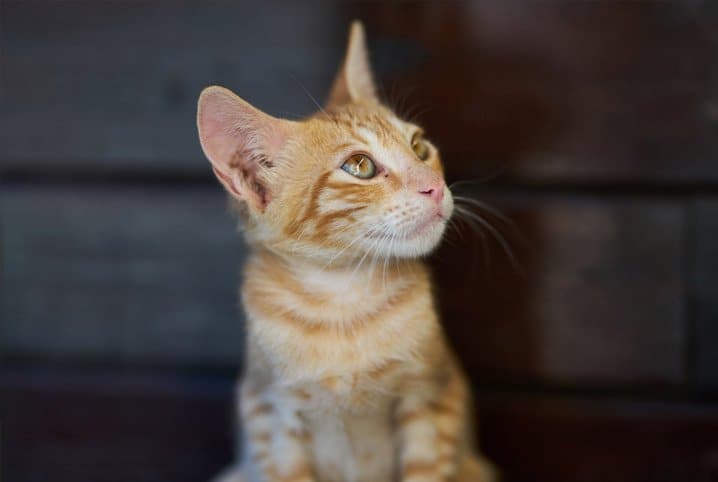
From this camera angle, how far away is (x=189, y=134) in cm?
152

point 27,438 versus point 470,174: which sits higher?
point 470,174

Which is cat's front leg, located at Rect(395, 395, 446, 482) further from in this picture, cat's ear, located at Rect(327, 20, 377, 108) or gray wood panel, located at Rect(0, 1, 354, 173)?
gray wood panel, located at Rect(0, 1, 354, 173)

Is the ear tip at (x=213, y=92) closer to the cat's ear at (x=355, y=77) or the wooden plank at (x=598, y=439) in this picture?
the cat's ear at (x=355, y=77)

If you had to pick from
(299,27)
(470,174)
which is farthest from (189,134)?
(470,174)

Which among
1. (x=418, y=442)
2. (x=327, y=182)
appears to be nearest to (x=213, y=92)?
(x=327, y=182)

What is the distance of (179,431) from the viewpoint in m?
1.59

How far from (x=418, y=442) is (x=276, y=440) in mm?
215

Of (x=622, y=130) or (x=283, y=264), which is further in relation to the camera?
(x=622, y=130)

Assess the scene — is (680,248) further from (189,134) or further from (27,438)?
(27,438)

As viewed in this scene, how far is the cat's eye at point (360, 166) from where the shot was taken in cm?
103

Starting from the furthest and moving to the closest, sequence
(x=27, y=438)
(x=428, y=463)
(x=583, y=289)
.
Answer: (x=27, y=438), (x=583, y=289), (x=428, y=463)

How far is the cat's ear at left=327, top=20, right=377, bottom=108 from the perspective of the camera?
45.7 inches

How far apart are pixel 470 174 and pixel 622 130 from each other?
0.30 m

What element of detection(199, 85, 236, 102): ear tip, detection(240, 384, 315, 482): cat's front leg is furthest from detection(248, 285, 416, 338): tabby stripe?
detection(199, 85, 236, 102): ear tip
